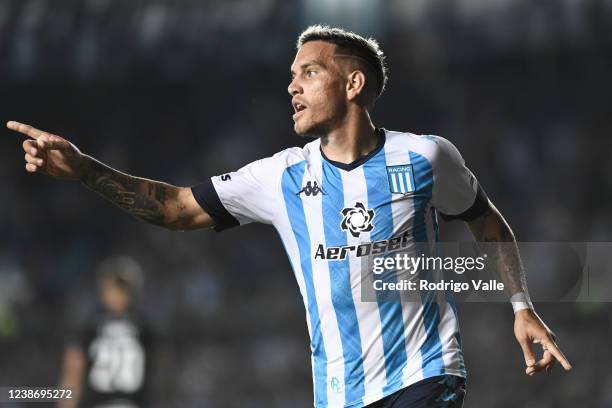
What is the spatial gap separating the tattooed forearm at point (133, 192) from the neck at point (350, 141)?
0.64 meters

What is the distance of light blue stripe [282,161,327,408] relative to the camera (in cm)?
349

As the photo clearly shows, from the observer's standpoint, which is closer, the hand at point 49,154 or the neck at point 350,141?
the hand at point 49,154

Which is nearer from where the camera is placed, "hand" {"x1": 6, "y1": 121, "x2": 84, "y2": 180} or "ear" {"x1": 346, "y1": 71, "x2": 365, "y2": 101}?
"hand" {"x1": 6, "y1": 121, "x2": 84, "y2": 180}

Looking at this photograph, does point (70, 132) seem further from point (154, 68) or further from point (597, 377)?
point (597, 377)

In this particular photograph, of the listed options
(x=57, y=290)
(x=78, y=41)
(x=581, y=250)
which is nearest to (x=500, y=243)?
(x=581, y=250)

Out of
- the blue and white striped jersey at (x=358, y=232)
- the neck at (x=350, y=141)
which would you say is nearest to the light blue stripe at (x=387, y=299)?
the blue and white striped jersey at (x=358, y=232)

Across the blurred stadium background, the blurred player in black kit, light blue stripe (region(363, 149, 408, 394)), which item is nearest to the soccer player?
light blue stripe (region(363, 149, 408, 394))

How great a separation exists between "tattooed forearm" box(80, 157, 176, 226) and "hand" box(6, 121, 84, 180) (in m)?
0.12

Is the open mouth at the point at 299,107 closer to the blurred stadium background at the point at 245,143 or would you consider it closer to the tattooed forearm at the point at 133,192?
the tattooed forearm at the point at 133,192

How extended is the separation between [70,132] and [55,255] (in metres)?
1.47

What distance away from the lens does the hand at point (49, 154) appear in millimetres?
3281

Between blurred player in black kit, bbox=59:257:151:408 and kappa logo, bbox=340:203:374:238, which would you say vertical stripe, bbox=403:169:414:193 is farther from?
blurred player in black kit, bbox=59:257:151:408

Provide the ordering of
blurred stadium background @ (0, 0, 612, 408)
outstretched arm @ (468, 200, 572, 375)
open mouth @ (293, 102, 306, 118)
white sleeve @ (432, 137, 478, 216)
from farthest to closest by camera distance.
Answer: blurred stadium background @ (0, 0, 612, 408) < open mouth @ (293, 102, 306, 118) < white sleeve @ (432, 137, 478, 216) < outstretched arm @ (468, 200, 572, 375)

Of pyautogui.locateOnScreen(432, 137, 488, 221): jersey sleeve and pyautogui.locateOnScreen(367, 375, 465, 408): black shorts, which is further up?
pyautogui.locateOnScreen(432, 137, 488, 221): jersey sleeve
